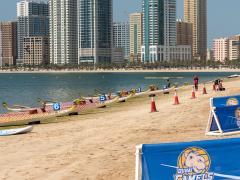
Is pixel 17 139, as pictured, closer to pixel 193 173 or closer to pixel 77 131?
pixel 77 131

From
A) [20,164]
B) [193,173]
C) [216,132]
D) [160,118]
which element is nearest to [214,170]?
[193,173]

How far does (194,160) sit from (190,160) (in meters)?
0.05

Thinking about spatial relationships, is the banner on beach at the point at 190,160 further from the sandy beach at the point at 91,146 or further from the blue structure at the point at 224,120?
the blue structure at the point at 224,120

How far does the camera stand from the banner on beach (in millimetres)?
6328

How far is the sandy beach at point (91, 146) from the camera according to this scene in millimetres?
10844

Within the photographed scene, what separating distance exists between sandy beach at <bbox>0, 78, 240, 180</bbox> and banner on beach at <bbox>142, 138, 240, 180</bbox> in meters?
3.56

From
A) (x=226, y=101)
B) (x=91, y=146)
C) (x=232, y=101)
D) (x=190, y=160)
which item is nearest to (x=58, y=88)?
(x=226, y=101)

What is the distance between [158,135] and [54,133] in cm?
449

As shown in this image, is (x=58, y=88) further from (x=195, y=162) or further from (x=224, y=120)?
(x=195, y=162)

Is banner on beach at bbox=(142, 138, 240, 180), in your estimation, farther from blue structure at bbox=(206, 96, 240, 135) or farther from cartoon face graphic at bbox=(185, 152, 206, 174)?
blue structure at bbox=(206, 96, 240, 135)

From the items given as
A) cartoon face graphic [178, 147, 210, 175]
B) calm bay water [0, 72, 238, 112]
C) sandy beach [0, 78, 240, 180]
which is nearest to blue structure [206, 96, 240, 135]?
sandy beach [0, 78, 240, 180]

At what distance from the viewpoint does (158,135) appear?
15.6 meters

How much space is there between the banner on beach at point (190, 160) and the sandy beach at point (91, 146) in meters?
3.56

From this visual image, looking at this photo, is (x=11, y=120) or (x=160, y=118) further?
(x=11, y=120)
